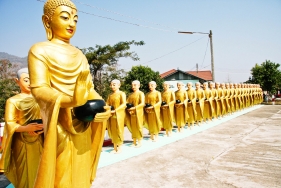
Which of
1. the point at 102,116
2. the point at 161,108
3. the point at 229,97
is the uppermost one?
the point at 102,116

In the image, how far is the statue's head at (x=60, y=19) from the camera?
83.5 inches

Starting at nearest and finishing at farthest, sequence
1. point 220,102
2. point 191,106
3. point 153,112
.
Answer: point 153,112, point 191,106, point 220,102

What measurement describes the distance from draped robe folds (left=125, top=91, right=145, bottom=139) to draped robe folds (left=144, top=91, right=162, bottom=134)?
650 millimetres

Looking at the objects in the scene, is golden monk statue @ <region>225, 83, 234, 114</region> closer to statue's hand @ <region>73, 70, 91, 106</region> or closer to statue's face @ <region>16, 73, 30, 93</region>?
statue's face @ <region>16, 73, 30, 93</region>

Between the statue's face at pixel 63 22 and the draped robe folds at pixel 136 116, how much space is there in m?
4.25

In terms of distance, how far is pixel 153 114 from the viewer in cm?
715

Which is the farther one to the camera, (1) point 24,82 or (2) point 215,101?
(2) point 215,101

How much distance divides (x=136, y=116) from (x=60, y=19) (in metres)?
4.52

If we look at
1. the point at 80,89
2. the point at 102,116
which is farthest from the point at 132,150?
the point at 80,89

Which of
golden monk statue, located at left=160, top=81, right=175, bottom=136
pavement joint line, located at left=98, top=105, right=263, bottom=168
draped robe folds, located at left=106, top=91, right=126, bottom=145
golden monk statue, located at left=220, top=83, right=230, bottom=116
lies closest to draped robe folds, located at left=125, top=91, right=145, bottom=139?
pavement joint line, located at left=98, top=105, right=263, bottom=168

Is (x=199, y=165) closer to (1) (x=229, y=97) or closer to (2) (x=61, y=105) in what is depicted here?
(2) (x=61, y=105)

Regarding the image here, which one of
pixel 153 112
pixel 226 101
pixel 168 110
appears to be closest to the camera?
pixel 153 112

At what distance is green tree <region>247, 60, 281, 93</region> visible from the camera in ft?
78.5

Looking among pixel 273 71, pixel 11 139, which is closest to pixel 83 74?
pixel 11 139
